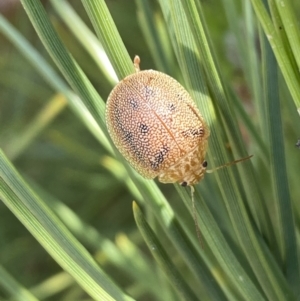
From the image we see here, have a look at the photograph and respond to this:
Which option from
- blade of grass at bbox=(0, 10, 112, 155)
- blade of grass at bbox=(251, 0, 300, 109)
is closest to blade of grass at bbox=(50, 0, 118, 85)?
blade of grass at bbox=(0, 10, 112, 155)

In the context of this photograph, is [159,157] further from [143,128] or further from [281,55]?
[281,55]

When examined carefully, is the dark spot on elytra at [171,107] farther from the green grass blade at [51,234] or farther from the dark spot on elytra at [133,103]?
the green grass blade at [51,234]

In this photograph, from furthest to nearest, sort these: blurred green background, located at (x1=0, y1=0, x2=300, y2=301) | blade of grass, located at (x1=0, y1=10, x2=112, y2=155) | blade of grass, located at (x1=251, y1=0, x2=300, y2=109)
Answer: blurred green background, located at (x1=0, y1=0, x2=300, y2=301) < blade of grass, located at (x1=0, y1=10, x2=112, y2=155) < blade of grass, located at (x1=251, y1=0, x2=300, y2=109)

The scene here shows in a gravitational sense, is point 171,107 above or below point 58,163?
above

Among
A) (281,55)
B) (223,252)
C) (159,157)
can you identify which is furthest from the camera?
(159,157)

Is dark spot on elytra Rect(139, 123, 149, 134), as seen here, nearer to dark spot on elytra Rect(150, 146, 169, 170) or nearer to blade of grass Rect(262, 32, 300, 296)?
dark spot on elytra Rect(150, 146, 169, 170)

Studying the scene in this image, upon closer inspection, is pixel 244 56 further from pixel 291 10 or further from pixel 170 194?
pixel 170 194

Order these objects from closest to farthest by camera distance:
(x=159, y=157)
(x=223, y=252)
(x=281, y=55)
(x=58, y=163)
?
(x=281, y=55) → (x=223, y=252) → (x=159, y=157) → (x=58, y=163)

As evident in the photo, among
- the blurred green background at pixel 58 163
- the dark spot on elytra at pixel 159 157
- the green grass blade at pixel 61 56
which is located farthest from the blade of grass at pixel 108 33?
the blurred green background at pixel 58 163

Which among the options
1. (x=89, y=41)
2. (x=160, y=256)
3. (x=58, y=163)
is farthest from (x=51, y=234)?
(x=58, y=163)
